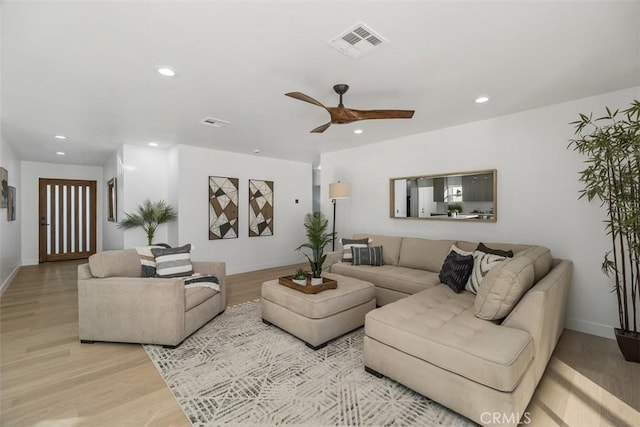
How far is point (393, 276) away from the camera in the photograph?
355 centimetres

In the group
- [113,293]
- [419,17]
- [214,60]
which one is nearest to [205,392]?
[113,293]

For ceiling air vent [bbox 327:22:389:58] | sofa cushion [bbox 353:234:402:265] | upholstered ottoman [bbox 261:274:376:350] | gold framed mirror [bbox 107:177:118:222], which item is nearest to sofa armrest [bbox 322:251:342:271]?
sofa cushion [bbox 353:234:402:265]

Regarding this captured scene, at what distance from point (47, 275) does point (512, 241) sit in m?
8.01

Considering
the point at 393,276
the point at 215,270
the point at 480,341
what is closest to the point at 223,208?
A: the point at 215,270

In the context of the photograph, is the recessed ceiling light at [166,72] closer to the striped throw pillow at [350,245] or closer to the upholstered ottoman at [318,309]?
the upholstered ottoman at [318,309]

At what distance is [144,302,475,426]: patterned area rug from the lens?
1784mm

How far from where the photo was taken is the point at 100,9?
1.64 m

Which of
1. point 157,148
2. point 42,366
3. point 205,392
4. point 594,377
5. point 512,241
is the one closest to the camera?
point 205,392

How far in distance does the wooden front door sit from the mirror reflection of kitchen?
7.72m

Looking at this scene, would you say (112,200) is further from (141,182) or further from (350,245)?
(350,245)

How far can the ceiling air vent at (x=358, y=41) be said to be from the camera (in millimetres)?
1834

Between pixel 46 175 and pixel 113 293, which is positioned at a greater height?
pixel 46 175

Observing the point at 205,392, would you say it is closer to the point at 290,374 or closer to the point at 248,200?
the point at 290,374

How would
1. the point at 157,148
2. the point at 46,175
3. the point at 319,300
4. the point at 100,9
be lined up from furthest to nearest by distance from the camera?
the point at 46,175
the point at 157,148
the point at 319,300
the point at 100,9
